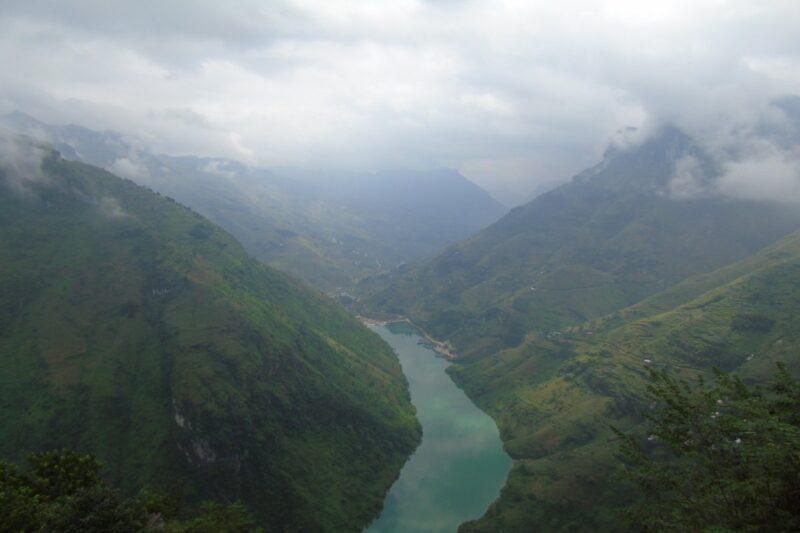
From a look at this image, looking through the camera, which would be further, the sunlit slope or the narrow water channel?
the narrow water channel

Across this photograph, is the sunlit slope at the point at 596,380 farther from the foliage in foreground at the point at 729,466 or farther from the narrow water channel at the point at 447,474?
the foliage in foreground at the point at 729,466

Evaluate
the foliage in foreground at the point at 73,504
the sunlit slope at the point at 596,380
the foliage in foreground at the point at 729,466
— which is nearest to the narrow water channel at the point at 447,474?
the sunlit slope at the point at 596,380

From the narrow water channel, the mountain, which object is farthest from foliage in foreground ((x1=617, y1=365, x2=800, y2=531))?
the mountain

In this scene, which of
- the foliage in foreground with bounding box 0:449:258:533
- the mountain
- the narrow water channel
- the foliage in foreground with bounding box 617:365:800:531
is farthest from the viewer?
the narrow water channel

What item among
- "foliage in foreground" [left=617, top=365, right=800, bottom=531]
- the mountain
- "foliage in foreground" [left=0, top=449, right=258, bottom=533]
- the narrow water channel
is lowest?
the narrow water channel

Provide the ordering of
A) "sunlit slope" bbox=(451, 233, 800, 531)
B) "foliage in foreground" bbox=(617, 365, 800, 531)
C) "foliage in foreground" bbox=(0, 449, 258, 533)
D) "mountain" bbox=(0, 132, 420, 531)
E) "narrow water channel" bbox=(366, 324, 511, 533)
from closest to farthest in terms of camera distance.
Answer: "foliage in foreground" bbox=(617, 365, 800, 531)
"foliage in foreground" bbox=(0, 449, 258, 533)
"mountain" bbox=(0, 132, 420, 531)
"sunlit slope" bbox=(451, 233, 800, 531)
"narrow water channel" bbox=(366, 324, 511, 533)

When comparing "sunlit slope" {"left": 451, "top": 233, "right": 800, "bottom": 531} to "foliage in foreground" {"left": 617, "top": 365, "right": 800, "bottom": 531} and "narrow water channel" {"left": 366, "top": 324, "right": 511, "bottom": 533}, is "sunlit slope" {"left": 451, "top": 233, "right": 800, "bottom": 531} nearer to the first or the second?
"narrow water channel" {"left": 366, "top": 324, "right": 511, "bottom": 533}

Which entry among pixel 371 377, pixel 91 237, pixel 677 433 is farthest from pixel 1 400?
pixel 677 433
